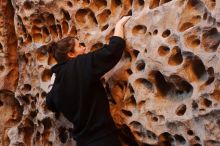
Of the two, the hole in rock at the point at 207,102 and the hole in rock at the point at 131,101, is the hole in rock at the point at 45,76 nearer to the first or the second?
the hole in rock at the point at 131,101

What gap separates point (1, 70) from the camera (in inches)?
127

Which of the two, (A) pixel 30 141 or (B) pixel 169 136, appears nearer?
(B) pixel 169 136

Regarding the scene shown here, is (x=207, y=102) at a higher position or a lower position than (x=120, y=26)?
lower

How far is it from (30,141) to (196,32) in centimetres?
133

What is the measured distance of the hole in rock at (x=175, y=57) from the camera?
2.21 meters

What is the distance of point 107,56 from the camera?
2.24 meters

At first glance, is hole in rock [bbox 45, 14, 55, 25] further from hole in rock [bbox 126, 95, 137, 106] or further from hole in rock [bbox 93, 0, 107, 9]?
hole in rock [bbox 126, 95, 137, 106]

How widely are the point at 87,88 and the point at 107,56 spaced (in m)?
0.17

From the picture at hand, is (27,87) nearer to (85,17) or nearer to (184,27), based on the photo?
(85,17)

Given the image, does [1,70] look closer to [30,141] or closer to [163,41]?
Answer: [30,141]

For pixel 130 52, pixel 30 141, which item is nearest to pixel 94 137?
pixel 130 52

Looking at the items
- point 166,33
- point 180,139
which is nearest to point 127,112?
point 180,139

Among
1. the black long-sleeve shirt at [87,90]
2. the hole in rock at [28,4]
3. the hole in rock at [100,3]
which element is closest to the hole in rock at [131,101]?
the black long-sleeve shirt at [87,90]

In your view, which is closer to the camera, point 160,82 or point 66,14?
point 160,82
